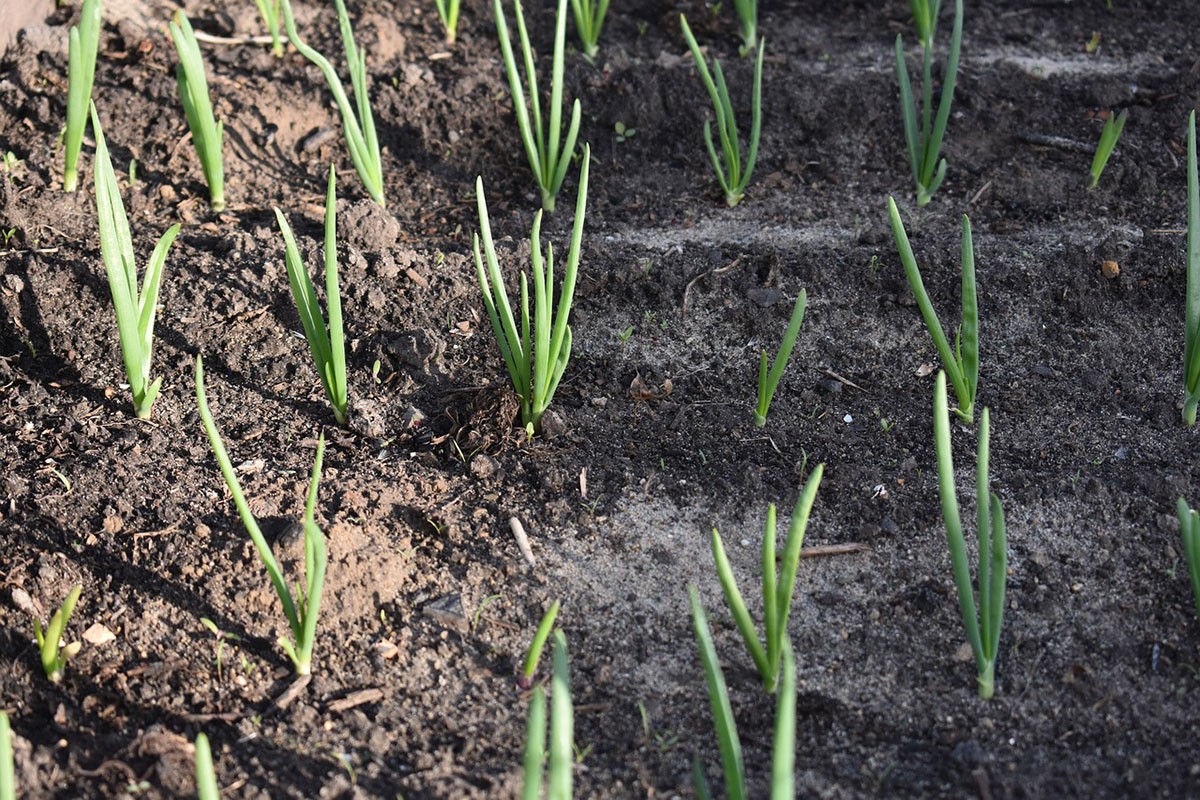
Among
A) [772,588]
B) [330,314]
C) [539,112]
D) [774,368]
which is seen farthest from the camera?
[539,112]

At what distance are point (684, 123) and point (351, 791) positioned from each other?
1999mm

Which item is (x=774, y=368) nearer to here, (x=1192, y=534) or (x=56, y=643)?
(x=1192, y=534)

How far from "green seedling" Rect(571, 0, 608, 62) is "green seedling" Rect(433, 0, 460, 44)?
12.5 inches

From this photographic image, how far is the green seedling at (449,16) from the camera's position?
312 cm

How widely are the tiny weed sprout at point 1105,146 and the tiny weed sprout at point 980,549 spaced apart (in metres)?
1.39

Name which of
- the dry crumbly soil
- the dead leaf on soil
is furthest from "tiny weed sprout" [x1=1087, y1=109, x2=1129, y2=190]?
the dead leaf on soil

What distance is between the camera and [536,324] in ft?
6.59

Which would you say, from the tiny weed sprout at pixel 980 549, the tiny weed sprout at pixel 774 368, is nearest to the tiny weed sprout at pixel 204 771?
the tiny weed sprout at pixel 980 549

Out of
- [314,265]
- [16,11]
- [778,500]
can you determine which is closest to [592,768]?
[778,500]

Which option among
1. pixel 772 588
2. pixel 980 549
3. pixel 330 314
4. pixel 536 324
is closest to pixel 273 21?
pixel 330 314

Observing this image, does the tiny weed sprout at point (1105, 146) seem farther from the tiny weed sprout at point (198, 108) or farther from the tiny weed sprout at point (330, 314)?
the tiny weed sprout at point (198, 108)

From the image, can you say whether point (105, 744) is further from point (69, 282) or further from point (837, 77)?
point (837, 77)

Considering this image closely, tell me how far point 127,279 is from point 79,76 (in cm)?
A: 70

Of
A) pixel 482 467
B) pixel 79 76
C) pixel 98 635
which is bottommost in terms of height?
pixel 98 635
